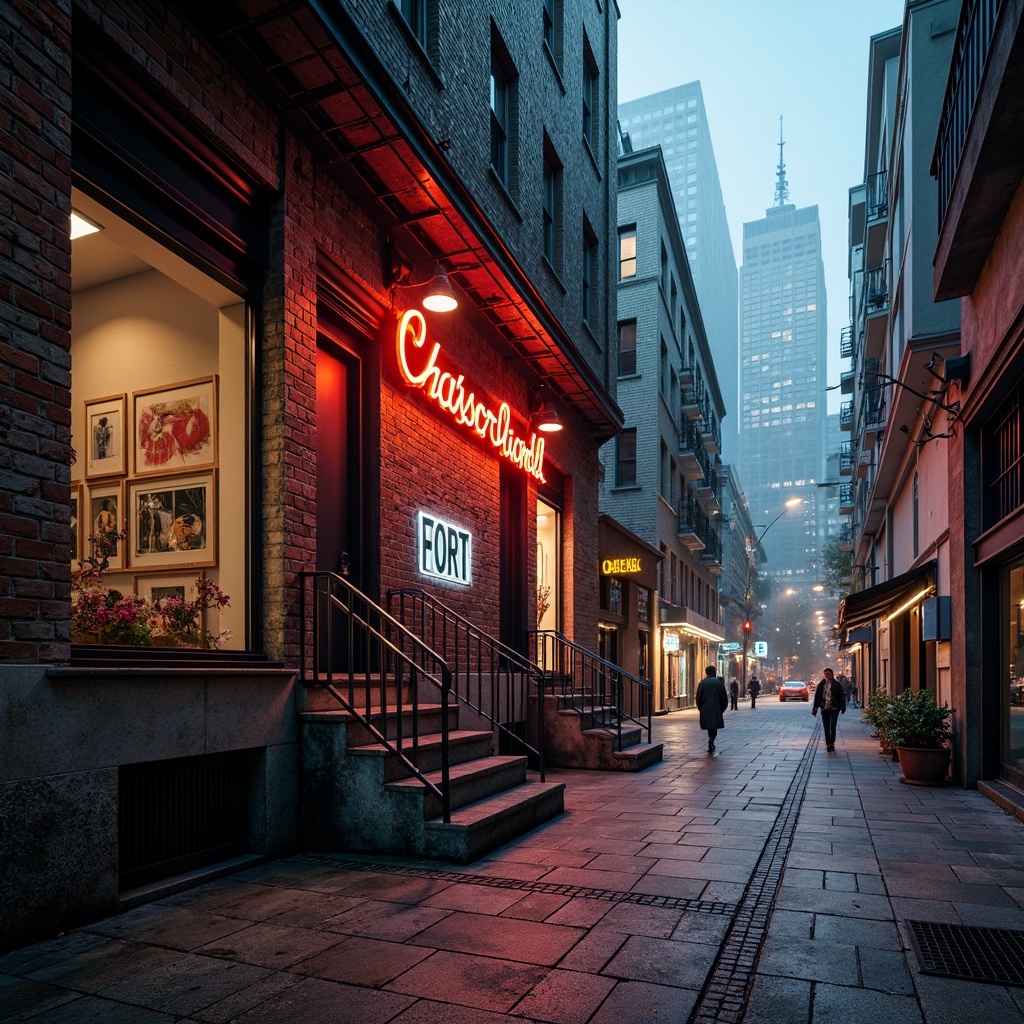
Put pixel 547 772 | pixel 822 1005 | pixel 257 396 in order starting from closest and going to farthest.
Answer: pixel 822 1005 → pixel 257 396 → pixel 547 772

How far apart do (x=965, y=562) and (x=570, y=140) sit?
1001 cm

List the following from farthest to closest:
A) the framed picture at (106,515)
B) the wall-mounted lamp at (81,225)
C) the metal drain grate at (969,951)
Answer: the framed picture at (106,515), the wall-mounted lamp at (81,225), the metal drain grate at (969,951)

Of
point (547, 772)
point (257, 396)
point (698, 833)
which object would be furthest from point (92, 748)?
point (547, 772)

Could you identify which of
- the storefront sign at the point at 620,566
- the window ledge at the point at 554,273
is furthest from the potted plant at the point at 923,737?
the storefront sign at the point at 620,566

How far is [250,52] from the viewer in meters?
6.57

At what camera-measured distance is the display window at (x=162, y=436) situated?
6.83 metres

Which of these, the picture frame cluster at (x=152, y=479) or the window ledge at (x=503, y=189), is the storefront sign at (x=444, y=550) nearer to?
the picture frame cluster at (x=152, y=479)

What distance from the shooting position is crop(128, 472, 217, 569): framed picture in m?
7.19

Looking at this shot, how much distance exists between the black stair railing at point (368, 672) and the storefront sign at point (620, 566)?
13567 millimetres

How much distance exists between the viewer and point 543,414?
42.8ft

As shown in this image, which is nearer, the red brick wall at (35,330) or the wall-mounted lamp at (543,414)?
the red brick wall at (35,330)

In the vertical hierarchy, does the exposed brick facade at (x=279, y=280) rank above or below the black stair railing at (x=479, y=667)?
above

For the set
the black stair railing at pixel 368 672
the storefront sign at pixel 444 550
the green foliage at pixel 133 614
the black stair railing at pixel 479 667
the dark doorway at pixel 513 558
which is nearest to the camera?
the green foliage at pixel 133 614

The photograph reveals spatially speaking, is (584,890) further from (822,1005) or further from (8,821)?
(8,821)
